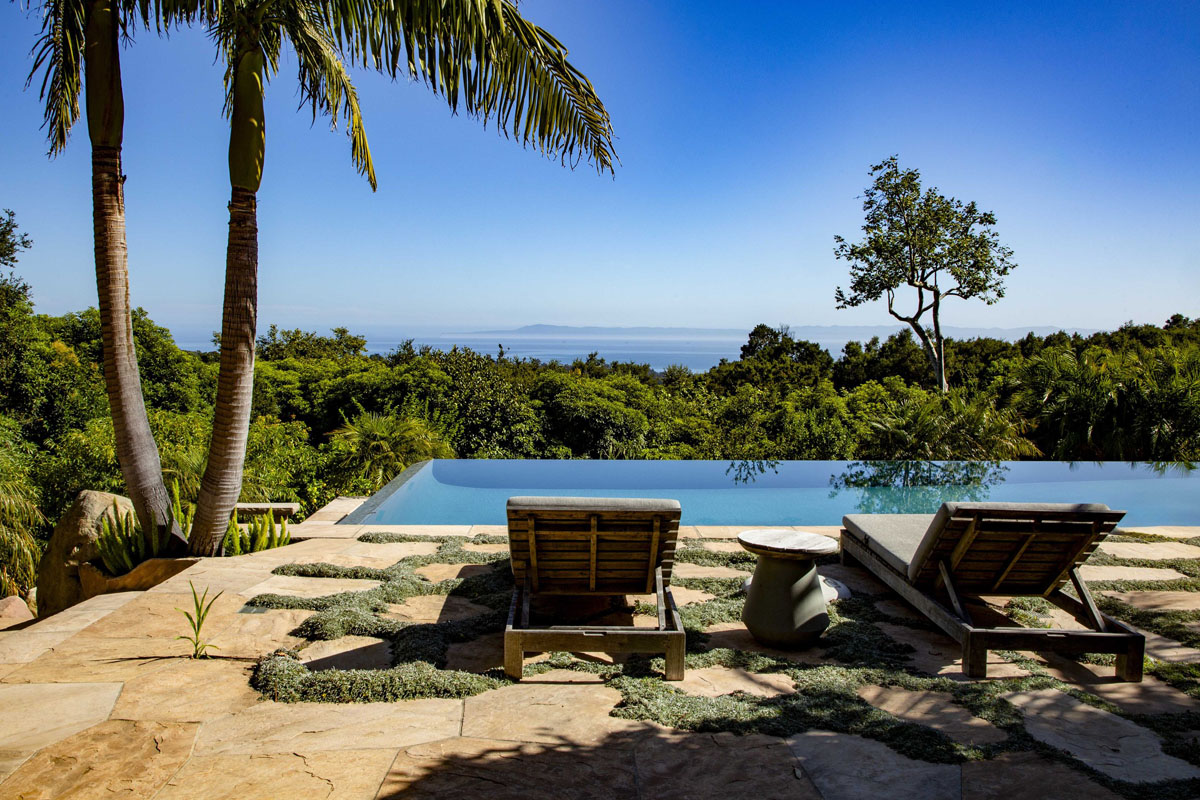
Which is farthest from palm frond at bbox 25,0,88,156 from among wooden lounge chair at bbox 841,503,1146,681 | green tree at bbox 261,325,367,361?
green tree at bbox 261,325,367,361

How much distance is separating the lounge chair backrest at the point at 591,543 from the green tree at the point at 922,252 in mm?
A: 17088

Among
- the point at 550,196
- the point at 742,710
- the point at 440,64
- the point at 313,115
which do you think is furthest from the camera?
the point at 550,196

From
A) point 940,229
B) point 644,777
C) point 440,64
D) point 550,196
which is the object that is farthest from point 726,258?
point 644,777

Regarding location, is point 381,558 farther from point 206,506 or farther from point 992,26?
point 992,26

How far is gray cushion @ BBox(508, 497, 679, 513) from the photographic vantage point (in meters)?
3.20

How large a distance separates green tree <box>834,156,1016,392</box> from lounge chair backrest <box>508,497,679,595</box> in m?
17.1

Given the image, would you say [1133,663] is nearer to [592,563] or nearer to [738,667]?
[738,667]

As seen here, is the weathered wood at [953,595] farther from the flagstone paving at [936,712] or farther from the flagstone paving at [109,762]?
the flagstone paving at [109,762]

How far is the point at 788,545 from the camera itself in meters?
3.50

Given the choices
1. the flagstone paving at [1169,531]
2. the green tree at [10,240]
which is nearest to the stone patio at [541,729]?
the flagstone paving at [1169,531]

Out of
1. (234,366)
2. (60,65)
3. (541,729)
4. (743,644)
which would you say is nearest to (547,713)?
(541,729)

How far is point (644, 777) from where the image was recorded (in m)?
2.25

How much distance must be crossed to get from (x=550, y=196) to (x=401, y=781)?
77.2 feet

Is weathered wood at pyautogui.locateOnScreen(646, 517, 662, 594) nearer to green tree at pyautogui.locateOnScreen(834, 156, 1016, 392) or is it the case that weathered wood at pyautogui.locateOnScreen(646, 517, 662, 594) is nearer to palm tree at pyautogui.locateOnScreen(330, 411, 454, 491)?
palm tree at pyautogui.locateOnScreen(330, 411, 454, 491)
